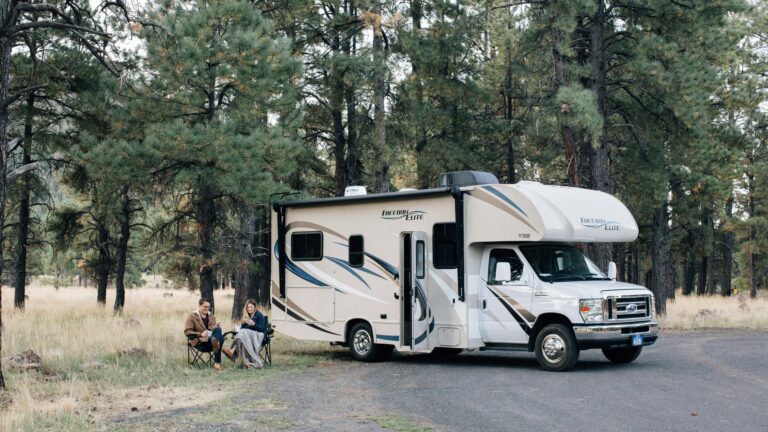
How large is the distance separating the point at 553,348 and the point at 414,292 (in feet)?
9.23

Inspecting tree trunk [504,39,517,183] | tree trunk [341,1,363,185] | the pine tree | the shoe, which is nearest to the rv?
the shoe

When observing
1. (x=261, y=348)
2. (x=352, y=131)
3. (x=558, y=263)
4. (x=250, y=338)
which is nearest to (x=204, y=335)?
(x=250, y=338)

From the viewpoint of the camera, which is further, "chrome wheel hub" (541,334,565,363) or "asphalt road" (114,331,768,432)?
"chrome wheel hub" (541,334,565,363)

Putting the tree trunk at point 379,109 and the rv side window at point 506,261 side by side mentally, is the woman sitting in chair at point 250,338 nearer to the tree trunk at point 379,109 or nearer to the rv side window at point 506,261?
the rv side window at point 506,261

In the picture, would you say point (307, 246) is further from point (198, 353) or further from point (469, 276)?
point (469, 276)

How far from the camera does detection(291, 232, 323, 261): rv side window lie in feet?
57.2

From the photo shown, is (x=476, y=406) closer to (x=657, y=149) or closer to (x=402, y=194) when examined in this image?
(x=402, y=194)

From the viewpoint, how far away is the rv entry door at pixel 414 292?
51.3ft

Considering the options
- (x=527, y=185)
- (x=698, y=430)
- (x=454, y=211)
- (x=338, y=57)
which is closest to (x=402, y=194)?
(x=454, y=211)

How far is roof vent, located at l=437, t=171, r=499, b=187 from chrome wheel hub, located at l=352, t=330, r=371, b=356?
10.5 feet

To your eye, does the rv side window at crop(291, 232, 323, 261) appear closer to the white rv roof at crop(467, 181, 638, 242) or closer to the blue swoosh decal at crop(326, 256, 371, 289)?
the blue swoosh decal at crop(326, 256, 371, 289)

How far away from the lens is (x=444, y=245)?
51.0 feet

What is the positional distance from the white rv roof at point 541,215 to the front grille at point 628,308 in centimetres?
126

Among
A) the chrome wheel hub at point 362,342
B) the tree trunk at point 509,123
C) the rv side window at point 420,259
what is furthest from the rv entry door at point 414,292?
the tree trunk at point 509,123
